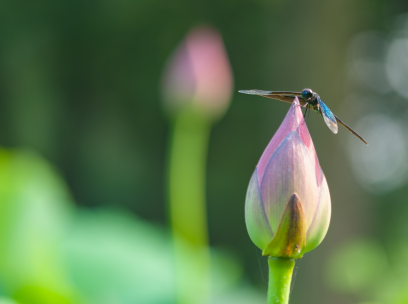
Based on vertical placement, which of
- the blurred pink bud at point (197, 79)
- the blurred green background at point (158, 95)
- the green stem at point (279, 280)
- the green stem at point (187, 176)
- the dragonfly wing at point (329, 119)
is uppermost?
the blurred green background at point (158, 95)

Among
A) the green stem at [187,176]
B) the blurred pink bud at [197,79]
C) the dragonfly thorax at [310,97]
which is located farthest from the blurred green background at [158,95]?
the dragonfly thorax at [310,97]

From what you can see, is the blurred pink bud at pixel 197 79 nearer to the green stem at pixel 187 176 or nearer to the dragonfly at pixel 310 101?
the green stem at pixel 187 176

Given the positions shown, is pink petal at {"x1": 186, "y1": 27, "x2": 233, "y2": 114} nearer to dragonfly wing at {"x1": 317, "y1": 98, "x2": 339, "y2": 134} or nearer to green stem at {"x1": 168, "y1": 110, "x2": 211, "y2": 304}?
green stem at {"x1": 168, "y1": 110, "x2": 211, "y2": 304}

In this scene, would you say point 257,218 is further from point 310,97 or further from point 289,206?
point 310,97

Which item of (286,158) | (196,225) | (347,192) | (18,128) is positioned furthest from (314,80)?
(18,128)

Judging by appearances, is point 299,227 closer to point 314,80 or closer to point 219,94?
point 219,94

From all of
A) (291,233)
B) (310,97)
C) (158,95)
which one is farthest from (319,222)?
(158,95)

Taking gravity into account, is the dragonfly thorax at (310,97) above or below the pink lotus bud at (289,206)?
above
